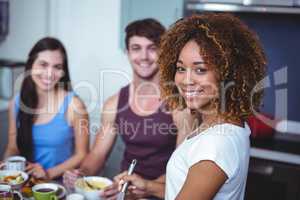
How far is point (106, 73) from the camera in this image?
8.52 ft

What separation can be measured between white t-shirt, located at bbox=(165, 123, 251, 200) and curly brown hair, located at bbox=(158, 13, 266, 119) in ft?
0.21

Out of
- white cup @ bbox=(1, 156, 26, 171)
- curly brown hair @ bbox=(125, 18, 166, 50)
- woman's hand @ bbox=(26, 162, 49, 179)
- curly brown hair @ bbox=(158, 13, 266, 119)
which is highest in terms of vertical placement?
curly brown hair @ bbox=(125, 18, 166, 50)

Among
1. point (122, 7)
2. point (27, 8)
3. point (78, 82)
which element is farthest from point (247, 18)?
point (27, 8)

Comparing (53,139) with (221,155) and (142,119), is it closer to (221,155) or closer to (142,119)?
(142,119)

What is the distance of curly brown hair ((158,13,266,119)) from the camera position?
2.96 feet

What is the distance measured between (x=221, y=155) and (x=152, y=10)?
1.47 m

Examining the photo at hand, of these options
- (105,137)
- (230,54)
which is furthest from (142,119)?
(230,54)

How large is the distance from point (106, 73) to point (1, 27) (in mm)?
781

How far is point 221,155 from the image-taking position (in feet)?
2.73

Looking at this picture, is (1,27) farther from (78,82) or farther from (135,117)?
(135,117)

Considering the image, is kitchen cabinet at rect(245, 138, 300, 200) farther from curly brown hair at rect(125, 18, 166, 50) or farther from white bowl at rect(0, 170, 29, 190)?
white bowl at rect(0, 170, 29, 190)

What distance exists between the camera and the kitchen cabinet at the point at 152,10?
6.90 ft

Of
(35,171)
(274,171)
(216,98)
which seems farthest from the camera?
(274,171)

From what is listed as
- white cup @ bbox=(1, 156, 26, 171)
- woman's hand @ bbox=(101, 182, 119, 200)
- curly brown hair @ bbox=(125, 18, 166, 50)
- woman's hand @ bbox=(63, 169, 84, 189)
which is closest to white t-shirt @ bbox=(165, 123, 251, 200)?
woman's hand @ bbox=(101, 182, 119, 200)
